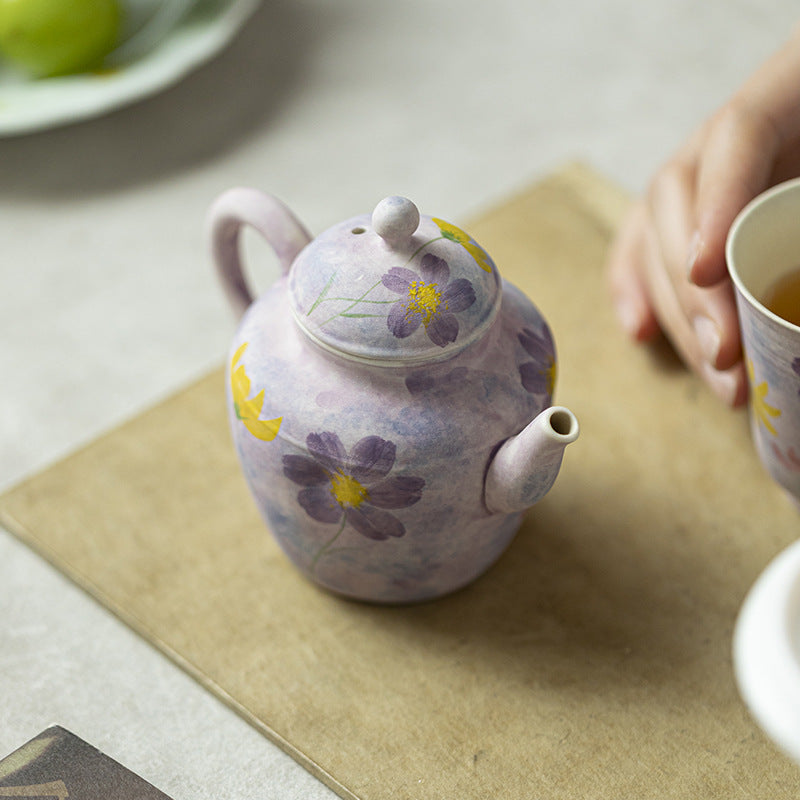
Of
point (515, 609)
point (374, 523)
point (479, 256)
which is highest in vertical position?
point (479, 256)

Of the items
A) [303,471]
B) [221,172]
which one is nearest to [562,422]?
[303,471]

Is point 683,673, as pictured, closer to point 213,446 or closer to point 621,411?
point 621,411

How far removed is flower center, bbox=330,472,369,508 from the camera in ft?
1.59

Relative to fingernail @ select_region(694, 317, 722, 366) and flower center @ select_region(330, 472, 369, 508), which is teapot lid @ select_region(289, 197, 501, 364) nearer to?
flower center @ select_region(330, 472, 369, 508)

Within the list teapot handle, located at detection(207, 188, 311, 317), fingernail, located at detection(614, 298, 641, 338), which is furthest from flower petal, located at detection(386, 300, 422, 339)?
fingernail, located at detection(614, 298, 641, 338)

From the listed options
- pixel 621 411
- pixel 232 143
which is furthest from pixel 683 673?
pixel 232 143

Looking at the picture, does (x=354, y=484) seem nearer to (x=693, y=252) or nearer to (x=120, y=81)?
(x=693, y=252)

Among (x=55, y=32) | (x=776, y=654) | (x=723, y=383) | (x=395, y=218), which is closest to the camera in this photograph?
(x=776, y=654)

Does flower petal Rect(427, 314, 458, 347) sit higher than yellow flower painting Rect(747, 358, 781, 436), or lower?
higher

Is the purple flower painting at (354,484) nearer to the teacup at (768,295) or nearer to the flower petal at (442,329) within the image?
the flower petal at (442,329)

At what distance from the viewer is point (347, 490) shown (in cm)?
49

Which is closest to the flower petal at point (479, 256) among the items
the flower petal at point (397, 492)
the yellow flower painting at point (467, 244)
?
the yellow flower painting at point (467, 244)

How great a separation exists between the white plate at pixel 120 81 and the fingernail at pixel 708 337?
0.54 meters

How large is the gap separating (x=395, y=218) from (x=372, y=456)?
112mm
